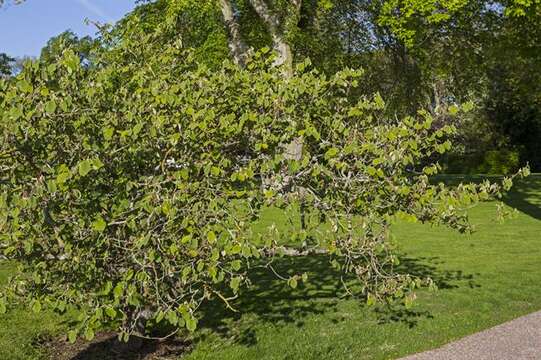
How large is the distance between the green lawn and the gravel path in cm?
23

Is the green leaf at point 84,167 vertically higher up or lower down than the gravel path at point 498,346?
higher up

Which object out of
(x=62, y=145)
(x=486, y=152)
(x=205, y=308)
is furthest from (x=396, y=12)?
(x=486, y=152)

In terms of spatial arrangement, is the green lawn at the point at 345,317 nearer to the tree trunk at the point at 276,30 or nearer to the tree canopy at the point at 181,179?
the tree canopy at the point at 181,179

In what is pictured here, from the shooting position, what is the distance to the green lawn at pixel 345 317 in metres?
7.35

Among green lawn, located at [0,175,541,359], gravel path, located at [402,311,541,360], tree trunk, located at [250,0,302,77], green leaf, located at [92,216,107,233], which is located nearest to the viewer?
Answer: green leaf, located at [92,216,107,233]

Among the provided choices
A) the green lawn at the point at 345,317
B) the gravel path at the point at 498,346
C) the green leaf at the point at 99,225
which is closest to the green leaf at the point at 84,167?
the green leaf at the point at 99,225

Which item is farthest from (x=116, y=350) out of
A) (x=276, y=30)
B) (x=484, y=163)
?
(x=484, y=163)

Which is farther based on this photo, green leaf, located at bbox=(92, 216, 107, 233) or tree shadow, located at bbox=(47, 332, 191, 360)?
tree shadow, located at bbox=(47, 332, 191, 360)

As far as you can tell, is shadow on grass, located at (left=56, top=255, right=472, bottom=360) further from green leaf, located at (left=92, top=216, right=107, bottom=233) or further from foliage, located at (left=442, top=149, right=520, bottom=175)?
foliage, located at (left=442, top=149, right=520, bottom=175)

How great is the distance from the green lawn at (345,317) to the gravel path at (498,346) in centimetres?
23

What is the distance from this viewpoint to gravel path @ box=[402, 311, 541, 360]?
671 centimetres

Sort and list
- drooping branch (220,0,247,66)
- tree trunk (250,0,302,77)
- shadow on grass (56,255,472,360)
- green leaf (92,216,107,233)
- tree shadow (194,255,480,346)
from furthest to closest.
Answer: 1. drooping branch (220,0,247,66)
2. tree trunk (250,0,302,77)
3. tree shadow (194,255,480,346)
4. shadow on grass (56,255,472,360)
5. green leaf (92,216,107,233)

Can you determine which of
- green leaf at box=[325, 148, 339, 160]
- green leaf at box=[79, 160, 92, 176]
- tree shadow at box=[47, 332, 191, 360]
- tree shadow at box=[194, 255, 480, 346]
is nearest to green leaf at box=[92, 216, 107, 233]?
green leaf at box=[79, 160, 92, 176]

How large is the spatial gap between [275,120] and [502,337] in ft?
12.6
